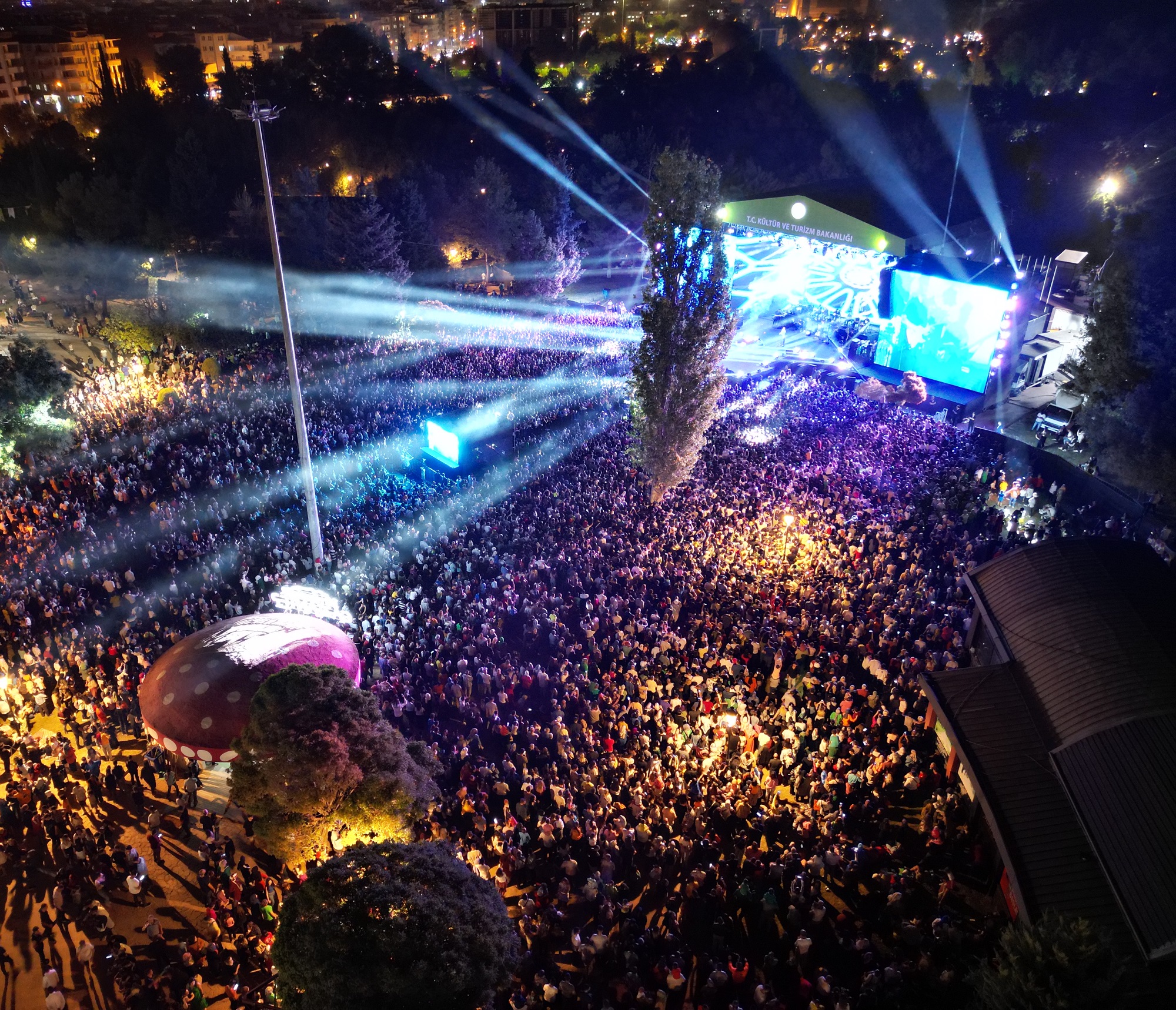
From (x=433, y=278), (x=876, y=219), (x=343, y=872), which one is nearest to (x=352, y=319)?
(x=433, y=278)

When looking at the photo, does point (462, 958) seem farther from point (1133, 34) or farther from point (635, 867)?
point (1133, 34)

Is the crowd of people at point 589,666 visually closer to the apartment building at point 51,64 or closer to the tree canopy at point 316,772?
the tree canopy at point 316,772

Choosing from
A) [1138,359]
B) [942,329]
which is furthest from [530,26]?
[1138,359]

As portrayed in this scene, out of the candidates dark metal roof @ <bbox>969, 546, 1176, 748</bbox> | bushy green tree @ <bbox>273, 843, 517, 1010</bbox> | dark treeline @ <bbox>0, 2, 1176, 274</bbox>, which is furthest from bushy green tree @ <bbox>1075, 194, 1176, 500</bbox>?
bushy green tree @ <bbox>273, 843, 517, 1010</bbox>

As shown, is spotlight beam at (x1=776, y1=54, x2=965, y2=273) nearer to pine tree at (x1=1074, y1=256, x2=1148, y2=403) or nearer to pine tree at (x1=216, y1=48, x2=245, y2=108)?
pine tree at (x1=1074, y1=256, x2=1148, y2=403)

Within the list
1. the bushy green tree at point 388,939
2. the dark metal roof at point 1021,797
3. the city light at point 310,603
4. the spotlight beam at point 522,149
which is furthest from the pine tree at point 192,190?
the dark metal roof at point 1021,797

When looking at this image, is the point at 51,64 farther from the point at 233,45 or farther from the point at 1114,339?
the point at 1114,339
